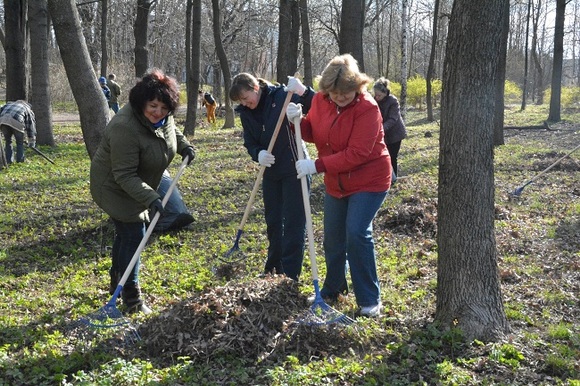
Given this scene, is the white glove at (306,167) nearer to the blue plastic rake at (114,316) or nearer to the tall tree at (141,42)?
the blue plastic rake at (114,316)

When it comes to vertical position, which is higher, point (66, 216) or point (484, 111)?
point (484, 111)

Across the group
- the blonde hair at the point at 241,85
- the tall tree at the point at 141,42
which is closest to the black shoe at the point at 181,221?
the blonde hair at the point at 241,85

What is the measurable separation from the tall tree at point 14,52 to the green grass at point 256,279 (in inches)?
119

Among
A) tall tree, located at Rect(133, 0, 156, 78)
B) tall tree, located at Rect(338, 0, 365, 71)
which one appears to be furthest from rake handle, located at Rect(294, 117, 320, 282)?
tall tree, located at Rect(133, 0, 156, 78)

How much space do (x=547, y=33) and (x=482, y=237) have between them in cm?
5648

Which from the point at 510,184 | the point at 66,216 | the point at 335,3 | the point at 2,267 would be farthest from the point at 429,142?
the point at 335,3

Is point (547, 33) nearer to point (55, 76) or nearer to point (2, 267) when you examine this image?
point (55, 76)

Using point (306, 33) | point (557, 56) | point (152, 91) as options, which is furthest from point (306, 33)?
point (152, 91)

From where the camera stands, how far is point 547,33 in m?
54.0

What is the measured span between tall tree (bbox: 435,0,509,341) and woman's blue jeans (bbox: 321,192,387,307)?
542mm

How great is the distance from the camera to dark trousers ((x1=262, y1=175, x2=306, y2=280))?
16.7 feet

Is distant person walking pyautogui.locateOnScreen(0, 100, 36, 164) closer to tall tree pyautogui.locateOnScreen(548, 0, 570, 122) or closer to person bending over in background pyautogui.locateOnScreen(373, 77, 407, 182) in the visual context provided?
person bending over in background pyautogui.locateOnScreen(373, 77, 407, 182)

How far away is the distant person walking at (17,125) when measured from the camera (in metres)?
11.4

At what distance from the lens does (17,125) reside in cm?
1141
